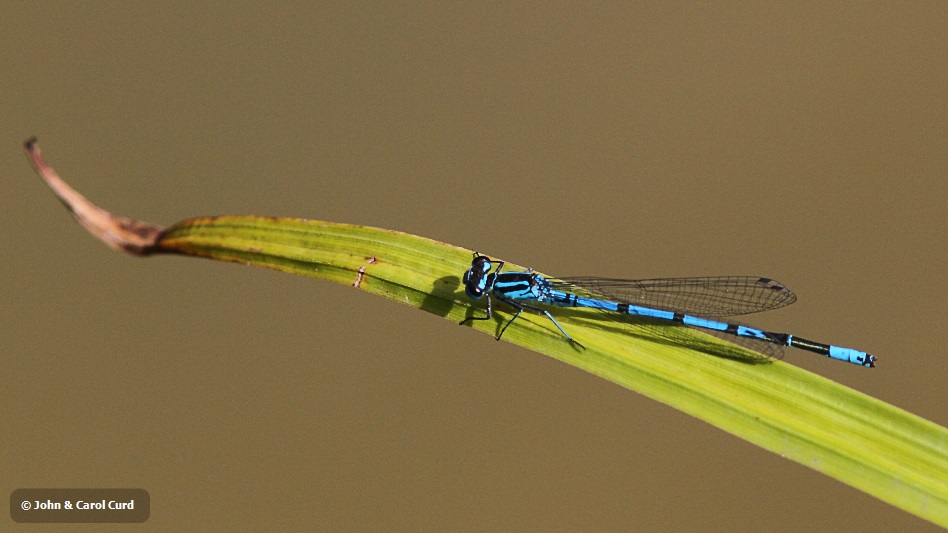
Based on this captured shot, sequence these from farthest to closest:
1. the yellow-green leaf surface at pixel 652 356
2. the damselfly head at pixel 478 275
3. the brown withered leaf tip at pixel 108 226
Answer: the brown withered leaf tip at pixel 108 226 < the damselfly head at pixel 478 275 < the yellow-green leaf surface at pixel 652 356

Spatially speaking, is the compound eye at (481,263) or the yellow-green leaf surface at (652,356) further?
the compound eye at (481,263)

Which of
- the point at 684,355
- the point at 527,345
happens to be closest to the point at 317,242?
the point at 527,345

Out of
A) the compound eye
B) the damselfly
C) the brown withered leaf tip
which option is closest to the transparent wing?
the damselfly

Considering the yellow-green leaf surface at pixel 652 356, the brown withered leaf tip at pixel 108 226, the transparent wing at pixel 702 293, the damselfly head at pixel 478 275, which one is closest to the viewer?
the yellow-green leaf surface at pixel 652 356

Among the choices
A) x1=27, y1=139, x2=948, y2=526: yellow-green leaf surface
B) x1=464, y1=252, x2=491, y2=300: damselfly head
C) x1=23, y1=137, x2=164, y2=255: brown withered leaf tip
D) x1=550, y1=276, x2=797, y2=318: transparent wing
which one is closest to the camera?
x1=27, y1=139, x2=948, y2=526: yellow-green leaf surface

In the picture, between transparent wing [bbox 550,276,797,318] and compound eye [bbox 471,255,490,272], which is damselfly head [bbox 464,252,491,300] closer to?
compound eye [bbox 471,255,490,272]

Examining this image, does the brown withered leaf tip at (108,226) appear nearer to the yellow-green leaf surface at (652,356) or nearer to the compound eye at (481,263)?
the yellow-green leaf surface at (652,356)

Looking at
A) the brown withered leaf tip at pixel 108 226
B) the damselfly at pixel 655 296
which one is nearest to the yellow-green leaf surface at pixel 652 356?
the brown withered leaf tip at pixel 108 226

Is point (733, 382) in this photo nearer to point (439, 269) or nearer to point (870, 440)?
point (870, 440)
